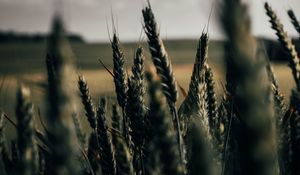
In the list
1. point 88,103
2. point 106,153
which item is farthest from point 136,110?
point 88,103

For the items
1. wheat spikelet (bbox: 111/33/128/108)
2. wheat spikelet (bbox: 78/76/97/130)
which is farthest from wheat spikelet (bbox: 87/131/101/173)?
wheat spikelet (bbox: 111/33/128/108)

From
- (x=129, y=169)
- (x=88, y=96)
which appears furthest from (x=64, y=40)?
(x=88, y=96)

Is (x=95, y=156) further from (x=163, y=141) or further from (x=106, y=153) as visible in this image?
(x=163, y=141)

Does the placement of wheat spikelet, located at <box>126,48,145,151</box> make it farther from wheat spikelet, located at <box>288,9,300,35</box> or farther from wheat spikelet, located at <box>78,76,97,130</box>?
wheat spikelet, located at <box>288,9,300,35</box>

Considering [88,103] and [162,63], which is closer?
[162,63]

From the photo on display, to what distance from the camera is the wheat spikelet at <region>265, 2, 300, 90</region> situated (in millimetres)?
1087

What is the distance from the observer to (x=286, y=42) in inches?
45.4

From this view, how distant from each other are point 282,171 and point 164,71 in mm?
438

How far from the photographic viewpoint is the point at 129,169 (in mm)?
715

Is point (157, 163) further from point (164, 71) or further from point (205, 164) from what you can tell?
point (164, 71)

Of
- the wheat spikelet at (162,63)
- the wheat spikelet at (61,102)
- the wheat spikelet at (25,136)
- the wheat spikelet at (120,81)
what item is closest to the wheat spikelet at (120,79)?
the wheat spikelet at (120,81)

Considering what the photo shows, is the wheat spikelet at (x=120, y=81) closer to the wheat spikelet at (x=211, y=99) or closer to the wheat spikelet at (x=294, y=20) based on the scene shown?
the wheat spikelet at (x=211, y=99)

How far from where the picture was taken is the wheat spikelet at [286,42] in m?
1.09

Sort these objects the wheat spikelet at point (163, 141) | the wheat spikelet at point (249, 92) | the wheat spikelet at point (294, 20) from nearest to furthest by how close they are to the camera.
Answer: the wheat spikelet at point (249, 92) → the wheat spikelet at point (163, 141) → the wheat spikelet at point (294, 20)
